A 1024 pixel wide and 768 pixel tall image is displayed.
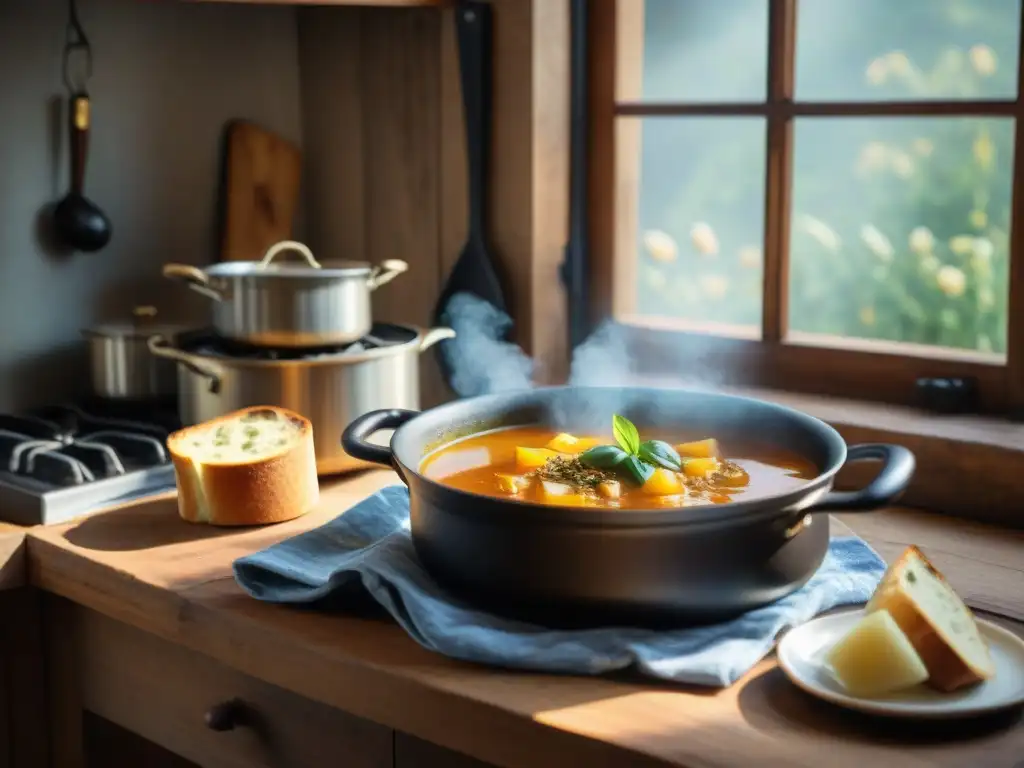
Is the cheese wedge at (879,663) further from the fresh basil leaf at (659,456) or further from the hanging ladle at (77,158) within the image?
the hanging ladle at (77,158)

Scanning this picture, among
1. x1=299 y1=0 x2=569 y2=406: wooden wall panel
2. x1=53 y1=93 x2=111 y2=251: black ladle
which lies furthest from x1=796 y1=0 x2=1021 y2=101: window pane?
x1=53 y1=93 x2=111 y2=251: black ladle

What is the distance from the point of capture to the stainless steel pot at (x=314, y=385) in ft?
5.47

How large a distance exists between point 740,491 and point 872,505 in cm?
16

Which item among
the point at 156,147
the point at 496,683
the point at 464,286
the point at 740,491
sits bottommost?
the point at 496,683

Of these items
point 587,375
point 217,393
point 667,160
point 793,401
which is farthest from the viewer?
point 667,160

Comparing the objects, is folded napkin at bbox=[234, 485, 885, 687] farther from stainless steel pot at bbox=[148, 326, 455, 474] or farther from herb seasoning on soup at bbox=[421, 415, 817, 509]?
stainless steel pot at bbox=[148, 326, 455, 474]

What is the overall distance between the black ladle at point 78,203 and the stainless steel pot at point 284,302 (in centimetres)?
36

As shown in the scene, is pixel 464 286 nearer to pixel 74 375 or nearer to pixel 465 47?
pixel 465 47

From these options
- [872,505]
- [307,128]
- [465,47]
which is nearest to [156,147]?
[307,128]

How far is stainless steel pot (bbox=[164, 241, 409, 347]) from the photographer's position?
5.53ft

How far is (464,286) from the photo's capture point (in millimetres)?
2090

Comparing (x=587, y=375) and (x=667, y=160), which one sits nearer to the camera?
(x=587, y=375)

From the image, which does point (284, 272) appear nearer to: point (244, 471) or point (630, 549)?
point (244, 471)

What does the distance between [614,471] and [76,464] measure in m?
0.75
